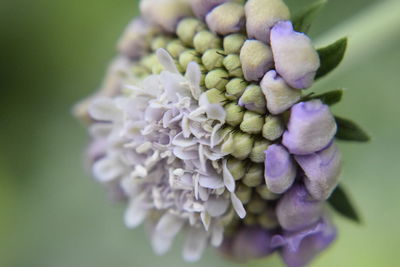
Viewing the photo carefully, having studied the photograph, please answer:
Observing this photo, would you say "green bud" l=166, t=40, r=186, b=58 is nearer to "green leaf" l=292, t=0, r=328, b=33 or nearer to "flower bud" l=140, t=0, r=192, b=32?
"flower bud" l=140, t=0, r=192, b=32

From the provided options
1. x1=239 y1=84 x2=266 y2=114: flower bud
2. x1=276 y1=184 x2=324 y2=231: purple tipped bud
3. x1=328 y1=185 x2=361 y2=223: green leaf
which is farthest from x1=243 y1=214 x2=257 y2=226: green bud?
x1=239 y1=84 x2=266 y2=114: flower bud

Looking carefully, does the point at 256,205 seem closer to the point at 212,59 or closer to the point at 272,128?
the point at 272,128

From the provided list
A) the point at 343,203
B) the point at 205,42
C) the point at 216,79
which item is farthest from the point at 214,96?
the point at 343,203

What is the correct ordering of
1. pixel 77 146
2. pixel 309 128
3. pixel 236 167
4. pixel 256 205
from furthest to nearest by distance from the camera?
pixel 77 146 < pixel 256 205 < pixel 236 167 < pixel 309 128

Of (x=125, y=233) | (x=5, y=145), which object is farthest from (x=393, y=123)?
(x=5, y=145)

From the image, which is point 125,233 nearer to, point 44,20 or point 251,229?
point 44,20
